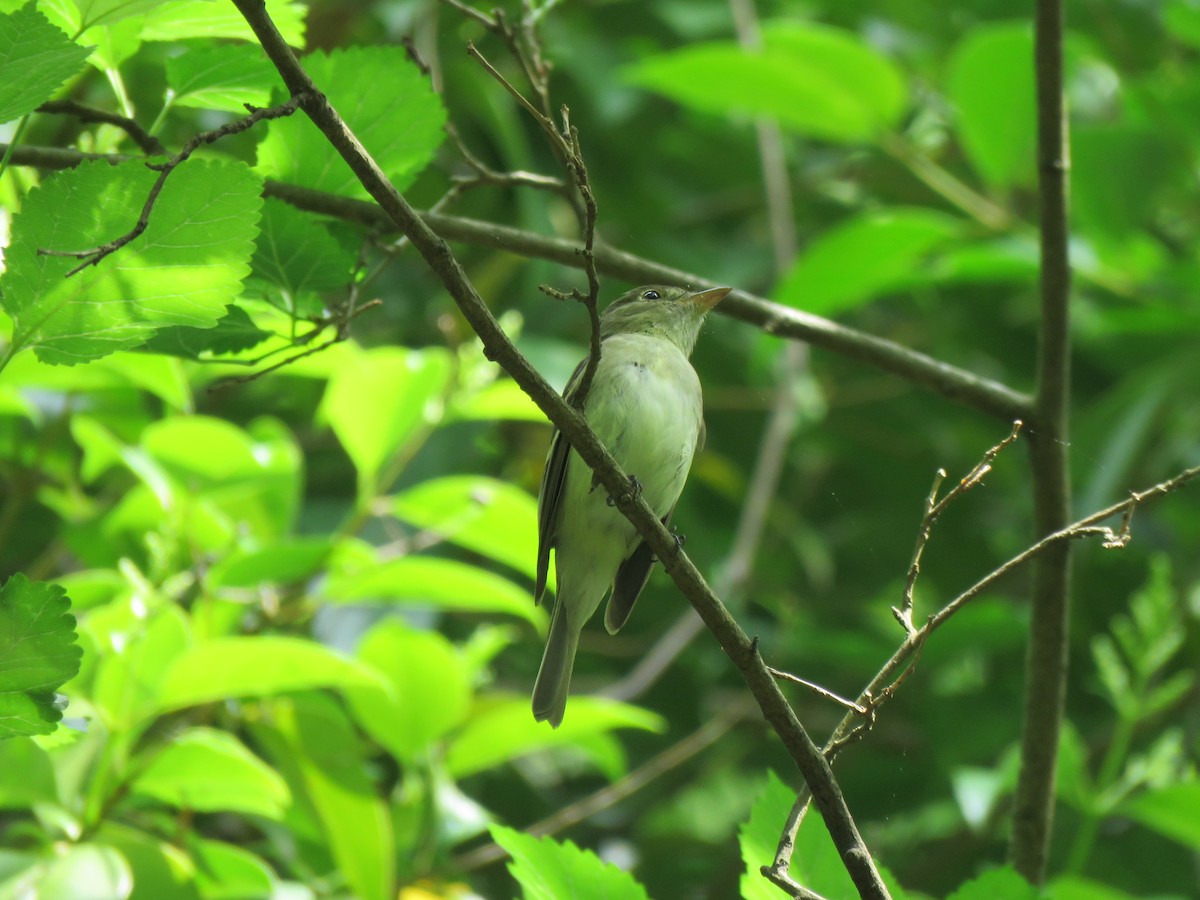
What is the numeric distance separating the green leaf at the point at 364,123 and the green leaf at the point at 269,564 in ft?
3.21

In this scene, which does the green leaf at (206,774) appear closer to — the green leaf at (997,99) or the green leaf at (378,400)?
the green leaf at (378,400)

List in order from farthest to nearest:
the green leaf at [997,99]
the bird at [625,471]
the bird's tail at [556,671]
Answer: the green leaf at [997,99]
the bird at [625,471]
the bird's tail at [556,671]

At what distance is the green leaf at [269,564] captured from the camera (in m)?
2.75

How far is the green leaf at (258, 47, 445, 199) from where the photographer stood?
78.3 inches

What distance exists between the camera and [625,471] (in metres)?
3.26

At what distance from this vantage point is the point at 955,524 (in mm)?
4969

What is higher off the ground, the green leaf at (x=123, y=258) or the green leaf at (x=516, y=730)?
the green leaf at (x=123, y=258)

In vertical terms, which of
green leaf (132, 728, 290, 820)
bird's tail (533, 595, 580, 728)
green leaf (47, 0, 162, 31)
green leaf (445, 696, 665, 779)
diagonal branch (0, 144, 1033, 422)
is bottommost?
green leaf (445, 696, 665, 779)

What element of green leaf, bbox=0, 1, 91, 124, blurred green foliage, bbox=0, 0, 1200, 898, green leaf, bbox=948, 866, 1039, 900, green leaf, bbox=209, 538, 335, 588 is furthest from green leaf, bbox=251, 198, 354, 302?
green leaf, bbox=948, 866, 1039, 900

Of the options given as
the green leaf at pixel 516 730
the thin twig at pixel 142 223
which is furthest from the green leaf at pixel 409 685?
the thin twig at pixel 142 223

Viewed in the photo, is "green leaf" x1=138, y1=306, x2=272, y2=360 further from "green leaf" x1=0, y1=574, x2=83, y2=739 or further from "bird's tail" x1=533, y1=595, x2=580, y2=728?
"bird's tail" x1=533, y1=595, x2=580, y2=728

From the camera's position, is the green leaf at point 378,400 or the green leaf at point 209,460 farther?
the green leaf at point 378,400

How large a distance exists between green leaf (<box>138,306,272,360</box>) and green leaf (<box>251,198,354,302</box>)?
0.08 meters

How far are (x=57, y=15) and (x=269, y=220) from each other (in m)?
0.39
